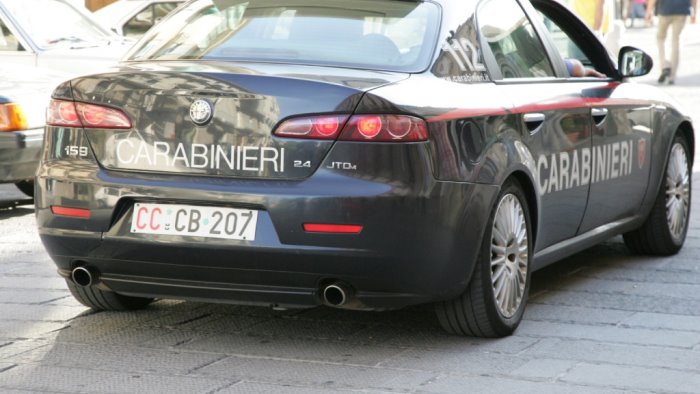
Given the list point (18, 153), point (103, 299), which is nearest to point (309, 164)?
point (103, 299)

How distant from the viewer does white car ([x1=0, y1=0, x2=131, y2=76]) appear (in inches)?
430

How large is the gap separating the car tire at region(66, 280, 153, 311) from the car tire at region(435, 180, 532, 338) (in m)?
1.35

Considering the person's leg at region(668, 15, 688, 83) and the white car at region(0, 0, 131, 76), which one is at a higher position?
the white car at region(0, 0, 131, 76)

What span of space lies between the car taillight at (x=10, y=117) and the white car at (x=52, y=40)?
1.66m

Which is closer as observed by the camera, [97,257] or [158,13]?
[97,257]

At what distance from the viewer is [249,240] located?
4.85 metres

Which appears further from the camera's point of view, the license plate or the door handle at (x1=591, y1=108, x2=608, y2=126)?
the door handle at (x1=591, y1=108, x2=608, y2=126)

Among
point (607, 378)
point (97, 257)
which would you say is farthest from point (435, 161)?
point (97, 257)

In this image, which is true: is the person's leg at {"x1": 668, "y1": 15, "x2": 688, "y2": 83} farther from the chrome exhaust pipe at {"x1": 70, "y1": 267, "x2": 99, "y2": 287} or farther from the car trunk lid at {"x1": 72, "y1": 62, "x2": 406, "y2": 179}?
the chrome exhaust pipe at {"x1": 70, "y1": 267, "x2": 99, "y2": 287}

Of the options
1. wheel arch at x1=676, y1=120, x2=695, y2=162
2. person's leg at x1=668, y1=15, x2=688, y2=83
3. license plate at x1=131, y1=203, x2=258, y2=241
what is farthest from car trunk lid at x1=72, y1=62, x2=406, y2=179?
person's leg at x1=668, y1=15, x2=688, y2=83

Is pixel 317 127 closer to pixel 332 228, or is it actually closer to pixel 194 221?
pixel 332 228

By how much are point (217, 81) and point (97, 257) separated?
2.60ft

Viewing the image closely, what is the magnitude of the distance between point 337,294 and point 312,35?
41.6 inches

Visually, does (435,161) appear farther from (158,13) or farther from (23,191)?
(158,13)
